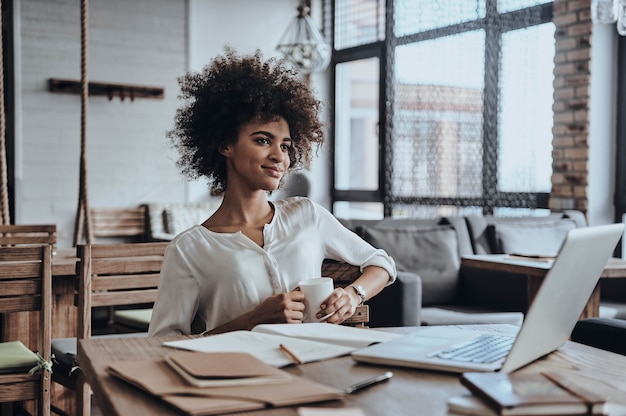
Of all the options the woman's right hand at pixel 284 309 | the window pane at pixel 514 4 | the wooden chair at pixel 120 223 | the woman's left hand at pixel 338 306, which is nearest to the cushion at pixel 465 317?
the woman's left hand at pixel 338 306

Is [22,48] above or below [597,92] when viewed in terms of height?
above

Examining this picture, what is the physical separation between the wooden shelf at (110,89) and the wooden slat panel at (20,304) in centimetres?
398

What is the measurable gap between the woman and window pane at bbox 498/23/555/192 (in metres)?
3.67

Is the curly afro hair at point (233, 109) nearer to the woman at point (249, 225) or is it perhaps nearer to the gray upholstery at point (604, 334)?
the woman at point (249, 225)

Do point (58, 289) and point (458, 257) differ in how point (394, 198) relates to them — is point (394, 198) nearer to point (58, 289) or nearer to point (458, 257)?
point (458, 257)

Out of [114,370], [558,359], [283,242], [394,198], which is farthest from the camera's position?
[394,198]

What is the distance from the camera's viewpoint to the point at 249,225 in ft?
6.15

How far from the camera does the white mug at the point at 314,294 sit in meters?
1.55

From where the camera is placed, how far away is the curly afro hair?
190 cm

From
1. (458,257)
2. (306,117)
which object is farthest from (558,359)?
(458,257)

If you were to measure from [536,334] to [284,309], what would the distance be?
0.56 m

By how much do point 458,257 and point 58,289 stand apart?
2.31 m

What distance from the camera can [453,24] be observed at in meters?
5.91

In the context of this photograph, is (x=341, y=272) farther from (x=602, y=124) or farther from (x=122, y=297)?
(x=602, y=124)
